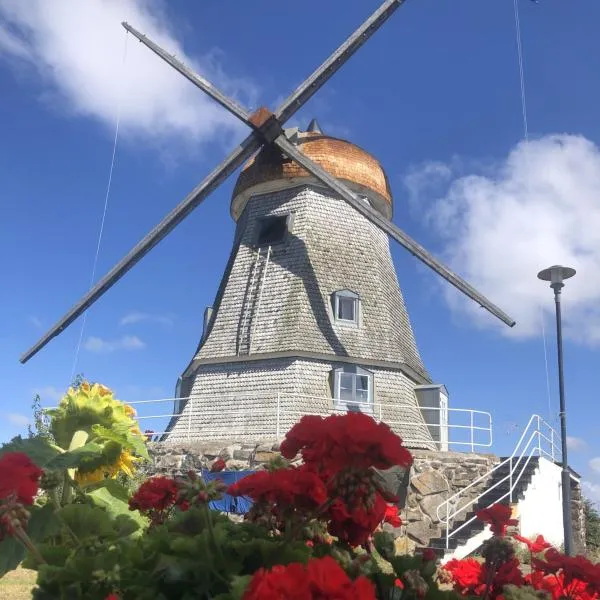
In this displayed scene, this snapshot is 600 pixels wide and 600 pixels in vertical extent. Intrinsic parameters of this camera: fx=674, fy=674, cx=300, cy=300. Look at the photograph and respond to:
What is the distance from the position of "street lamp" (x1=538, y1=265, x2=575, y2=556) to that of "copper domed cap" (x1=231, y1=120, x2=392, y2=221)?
25.6ft

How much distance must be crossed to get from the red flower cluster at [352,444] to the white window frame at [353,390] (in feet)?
41.4

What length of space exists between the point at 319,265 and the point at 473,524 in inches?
275

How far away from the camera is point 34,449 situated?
10.6 ft

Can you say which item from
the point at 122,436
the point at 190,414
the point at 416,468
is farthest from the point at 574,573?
the point at 190,414

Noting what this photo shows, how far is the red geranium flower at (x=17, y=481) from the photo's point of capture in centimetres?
182

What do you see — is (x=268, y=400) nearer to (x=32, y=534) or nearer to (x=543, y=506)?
(x=543, y=506)

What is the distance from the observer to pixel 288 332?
14938 mm

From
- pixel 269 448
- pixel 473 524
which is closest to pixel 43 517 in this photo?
pixel 473 524

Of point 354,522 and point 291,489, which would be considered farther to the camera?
point 354,522

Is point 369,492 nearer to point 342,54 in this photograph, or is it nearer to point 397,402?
point 397,402

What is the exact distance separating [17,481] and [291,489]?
76cm

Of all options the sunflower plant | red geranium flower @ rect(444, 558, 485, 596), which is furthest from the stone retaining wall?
red geranium flower @ rect(444, 558, 485, 596)

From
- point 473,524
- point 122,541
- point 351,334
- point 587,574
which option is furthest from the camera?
point 351,334

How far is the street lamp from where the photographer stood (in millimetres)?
9188
